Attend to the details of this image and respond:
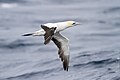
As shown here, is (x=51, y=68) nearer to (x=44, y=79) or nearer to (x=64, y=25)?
(x=44, y=79)

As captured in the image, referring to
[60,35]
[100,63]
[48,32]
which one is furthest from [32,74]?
[48,32]

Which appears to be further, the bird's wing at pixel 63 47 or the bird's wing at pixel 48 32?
the bird's wing at pixel 63 47

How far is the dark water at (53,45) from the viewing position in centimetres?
2046

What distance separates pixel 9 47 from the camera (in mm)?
24641

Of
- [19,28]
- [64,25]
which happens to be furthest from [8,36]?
[64,25]

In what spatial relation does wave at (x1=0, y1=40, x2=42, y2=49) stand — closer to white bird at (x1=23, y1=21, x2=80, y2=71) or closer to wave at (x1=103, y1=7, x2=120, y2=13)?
white bird at (x1=23, y1=21, x2=80, y2=71)

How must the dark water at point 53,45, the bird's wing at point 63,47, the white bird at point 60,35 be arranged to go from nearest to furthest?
the white bird at point 60,35
the bird's wing at point 63,47
the dark water at point 53,45

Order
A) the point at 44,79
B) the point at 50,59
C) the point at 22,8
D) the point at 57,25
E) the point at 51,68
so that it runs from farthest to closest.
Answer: the point at 22,8 → the point at 50,59 → the point at 51,68 → the point at 44,79 → the point at 57,25

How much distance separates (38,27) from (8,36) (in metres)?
2.06

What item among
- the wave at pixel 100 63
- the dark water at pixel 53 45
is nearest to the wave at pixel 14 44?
the dark water at pixel 53 45

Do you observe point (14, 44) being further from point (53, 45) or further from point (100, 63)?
point (100, 63)

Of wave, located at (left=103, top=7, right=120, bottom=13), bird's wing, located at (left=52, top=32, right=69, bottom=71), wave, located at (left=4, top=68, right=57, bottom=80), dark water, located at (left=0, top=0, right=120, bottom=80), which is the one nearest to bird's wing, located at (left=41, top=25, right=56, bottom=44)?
bird's wing, located at (left=52, top=32, right=69, bottom=71)

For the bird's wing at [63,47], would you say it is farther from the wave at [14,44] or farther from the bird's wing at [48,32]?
the wave at [14,44]

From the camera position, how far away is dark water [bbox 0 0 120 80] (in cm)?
2046
